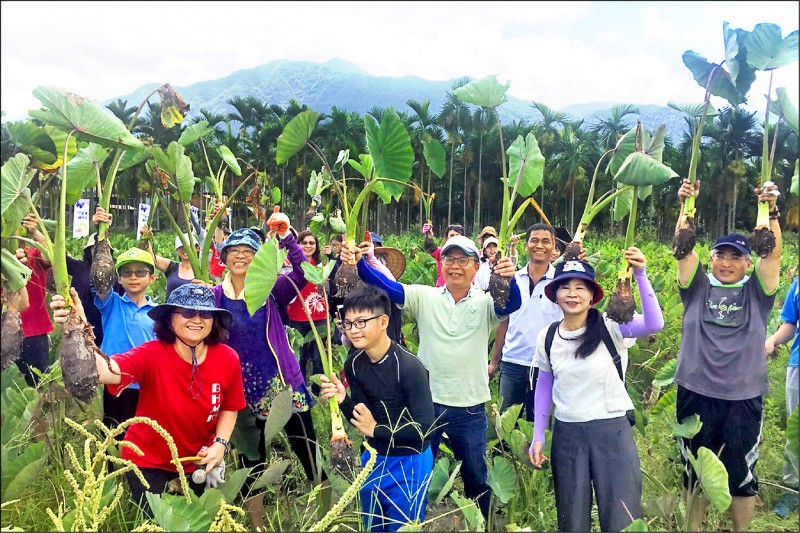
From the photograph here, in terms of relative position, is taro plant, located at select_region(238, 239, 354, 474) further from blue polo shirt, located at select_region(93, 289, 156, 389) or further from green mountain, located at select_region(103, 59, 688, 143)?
green mountain, located at select_region(103, 59, 688, 143)

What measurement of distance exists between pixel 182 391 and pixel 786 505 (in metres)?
3.20

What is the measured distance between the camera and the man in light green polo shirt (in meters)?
2.61

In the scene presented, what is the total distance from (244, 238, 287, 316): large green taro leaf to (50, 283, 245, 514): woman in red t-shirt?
15 centimetres

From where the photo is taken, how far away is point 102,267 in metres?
2.35

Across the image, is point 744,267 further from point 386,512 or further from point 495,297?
point 386,512

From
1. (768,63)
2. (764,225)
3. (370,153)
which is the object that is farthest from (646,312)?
(370,153)

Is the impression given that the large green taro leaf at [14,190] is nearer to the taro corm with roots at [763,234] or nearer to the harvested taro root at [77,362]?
the harvested taro root at [77,362]

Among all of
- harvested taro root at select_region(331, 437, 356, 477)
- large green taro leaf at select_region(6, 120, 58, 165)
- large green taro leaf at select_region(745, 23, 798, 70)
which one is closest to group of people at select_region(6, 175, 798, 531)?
harvested taro root at select_region(331, 437, 356, 477)

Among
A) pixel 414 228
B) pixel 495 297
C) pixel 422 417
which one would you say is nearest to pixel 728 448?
pixel 495 297

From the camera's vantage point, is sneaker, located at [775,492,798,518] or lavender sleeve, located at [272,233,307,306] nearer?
lavender sleeve, located at [272,233,307,306]

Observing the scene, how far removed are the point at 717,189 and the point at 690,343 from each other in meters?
29.2

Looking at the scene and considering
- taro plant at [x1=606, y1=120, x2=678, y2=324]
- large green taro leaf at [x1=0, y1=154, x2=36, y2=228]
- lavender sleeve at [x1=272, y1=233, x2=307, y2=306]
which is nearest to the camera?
large green taro leaf at [x1=0, y1=154, x2=36, y2=228]

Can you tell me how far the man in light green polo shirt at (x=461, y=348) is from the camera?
261 centimetres

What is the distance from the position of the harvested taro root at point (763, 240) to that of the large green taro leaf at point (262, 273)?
6.31 feet
